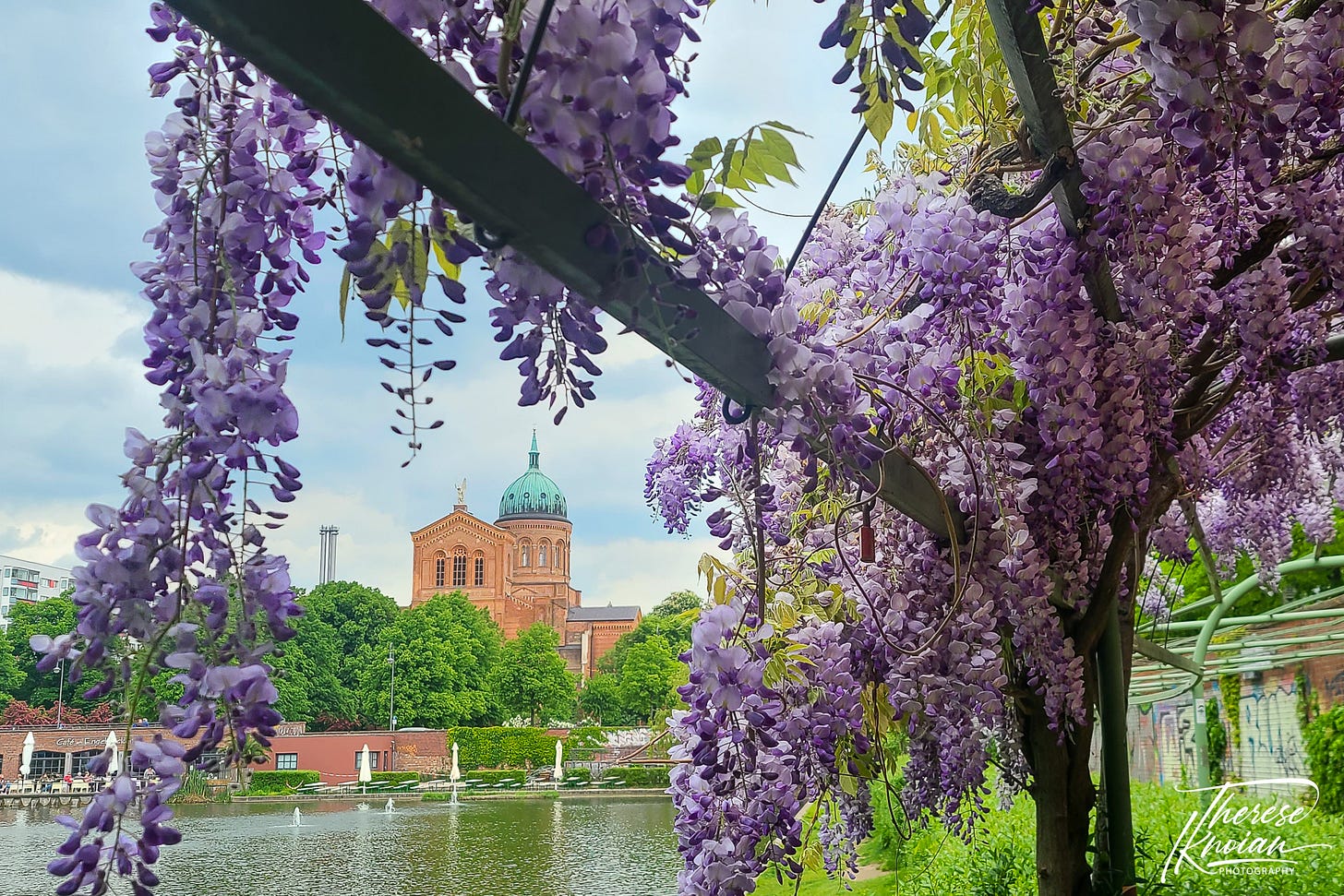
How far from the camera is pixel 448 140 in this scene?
0.61 meters

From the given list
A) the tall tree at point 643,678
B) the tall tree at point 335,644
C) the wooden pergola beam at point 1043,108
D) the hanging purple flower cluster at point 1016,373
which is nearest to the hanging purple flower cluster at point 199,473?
the hanging purple flower cluster at point 1016,373

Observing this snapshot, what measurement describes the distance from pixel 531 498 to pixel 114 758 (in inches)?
2425

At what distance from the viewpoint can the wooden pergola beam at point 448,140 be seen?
53 cm

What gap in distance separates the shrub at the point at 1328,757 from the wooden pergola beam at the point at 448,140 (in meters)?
7.88

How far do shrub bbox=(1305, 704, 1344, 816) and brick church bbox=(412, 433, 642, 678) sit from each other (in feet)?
165

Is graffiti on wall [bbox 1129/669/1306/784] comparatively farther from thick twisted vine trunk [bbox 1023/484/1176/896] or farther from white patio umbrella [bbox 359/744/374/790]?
white patio umbrella [bbox 359/744/374/790]

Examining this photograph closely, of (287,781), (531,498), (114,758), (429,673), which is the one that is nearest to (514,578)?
(531,498)

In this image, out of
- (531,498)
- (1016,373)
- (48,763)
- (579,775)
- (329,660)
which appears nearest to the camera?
(1016,373)

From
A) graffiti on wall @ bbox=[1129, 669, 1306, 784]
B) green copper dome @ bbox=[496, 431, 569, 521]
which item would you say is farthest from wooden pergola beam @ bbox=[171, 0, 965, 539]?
green copper dome @ bbox=[496, 431, 569, 521]

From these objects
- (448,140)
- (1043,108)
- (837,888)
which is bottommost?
(837,888)

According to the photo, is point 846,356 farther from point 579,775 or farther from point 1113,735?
point 579,775

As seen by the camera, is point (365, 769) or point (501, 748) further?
point (501, 748)

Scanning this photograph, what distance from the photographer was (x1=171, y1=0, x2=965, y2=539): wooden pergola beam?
0.53 m

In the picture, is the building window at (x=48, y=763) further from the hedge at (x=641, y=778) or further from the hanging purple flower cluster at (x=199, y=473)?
the hanging purple flower cluster at (x=199, y=473)
